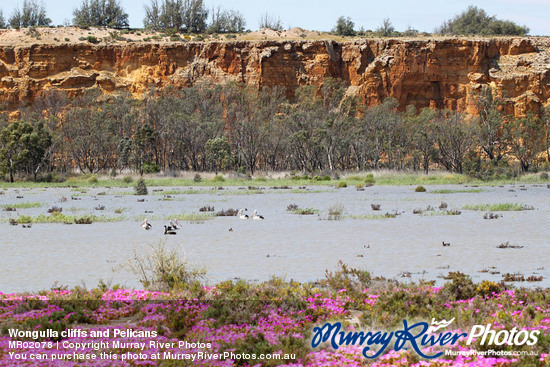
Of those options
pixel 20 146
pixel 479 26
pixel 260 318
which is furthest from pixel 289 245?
pixel 479 26

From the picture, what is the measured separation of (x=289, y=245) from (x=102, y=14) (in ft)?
316

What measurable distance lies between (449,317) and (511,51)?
86.3 metres

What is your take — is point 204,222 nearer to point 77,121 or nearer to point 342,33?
point 77,121

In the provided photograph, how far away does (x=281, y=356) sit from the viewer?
6.50 m

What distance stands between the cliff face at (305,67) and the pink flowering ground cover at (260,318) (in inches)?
3066

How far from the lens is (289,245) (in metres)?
15.6

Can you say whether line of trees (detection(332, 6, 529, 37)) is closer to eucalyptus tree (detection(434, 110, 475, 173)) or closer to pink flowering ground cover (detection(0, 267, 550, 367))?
eucalyptus tree (detection(434, 110, 475, 173))

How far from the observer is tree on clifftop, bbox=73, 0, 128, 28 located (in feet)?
338

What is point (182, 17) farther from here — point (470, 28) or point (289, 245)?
point (289, 245)

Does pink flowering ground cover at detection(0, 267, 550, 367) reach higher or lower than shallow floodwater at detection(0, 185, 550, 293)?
higher

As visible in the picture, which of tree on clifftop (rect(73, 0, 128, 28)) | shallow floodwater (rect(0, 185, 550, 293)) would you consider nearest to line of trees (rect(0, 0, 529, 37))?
tree on clifftop (rect(73, 0, 128, 28))

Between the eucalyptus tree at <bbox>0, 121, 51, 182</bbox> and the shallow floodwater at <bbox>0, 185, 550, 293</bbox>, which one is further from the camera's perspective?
the eucalyptus tree at <bbox>0, 121, 51, 182</bbox>

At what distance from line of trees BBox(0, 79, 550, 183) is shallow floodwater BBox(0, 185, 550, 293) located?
106 feet

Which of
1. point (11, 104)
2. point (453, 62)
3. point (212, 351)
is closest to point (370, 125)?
point (453, 62)
